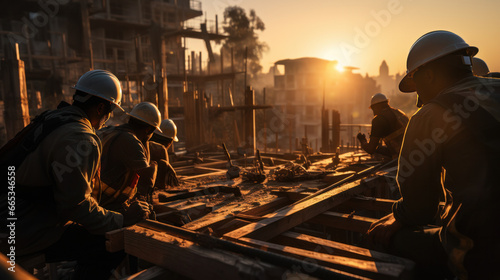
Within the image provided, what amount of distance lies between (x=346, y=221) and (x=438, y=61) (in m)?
1.81

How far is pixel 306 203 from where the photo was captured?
347 centimetres

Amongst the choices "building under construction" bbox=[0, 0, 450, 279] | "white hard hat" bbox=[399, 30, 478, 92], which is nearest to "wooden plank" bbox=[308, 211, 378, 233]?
"building under construction" bbox=[0, 0, 450, 279]

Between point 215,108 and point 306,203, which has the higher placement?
point 215,108

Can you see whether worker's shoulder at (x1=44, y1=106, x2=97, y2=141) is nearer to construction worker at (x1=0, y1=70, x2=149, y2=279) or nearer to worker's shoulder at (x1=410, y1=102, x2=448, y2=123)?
construction worker at (x1=0, y1=70, x2=149, y2=279)

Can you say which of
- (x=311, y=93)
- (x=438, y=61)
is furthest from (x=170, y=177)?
(x=311, y=93)

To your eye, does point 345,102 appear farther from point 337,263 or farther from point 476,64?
point 337,263

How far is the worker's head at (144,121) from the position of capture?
4371 mm

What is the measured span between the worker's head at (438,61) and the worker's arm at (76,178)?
2.51 metres

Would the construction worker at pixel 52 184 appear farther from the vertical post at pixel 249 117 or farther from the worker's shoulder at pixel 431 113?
the vertical post at pixel 249 117

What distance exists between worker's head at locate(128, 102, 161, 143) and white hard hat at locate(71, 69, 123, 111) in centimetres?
117

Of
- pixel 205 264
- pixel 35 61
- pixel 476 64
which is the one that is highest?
pixel 35 61

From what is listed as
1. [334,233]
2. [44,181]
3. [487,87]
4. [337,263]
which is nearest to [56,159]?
[44,181]

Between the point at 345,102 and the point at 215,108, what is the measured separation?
26862mm

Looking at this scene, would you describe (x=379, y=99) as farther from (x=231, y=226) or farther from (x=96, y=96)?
(x=96, y=96)
